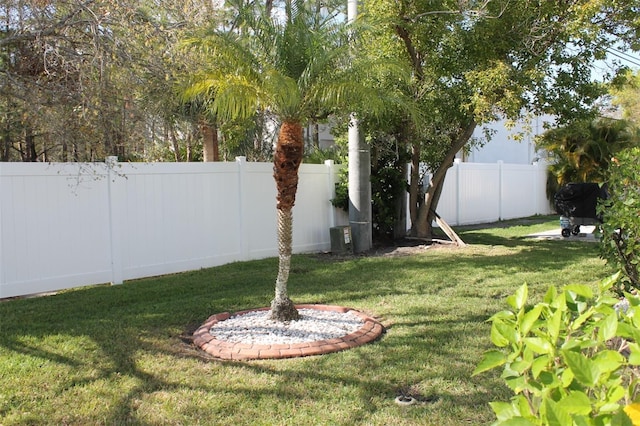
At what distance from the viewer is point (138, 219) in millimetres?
9383

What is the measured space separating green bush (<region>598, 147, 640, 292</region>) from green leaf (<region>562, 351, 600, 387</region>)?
4.56 metres

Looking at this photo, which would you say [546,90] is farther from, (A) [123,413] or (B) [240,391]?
(A) [123,413]

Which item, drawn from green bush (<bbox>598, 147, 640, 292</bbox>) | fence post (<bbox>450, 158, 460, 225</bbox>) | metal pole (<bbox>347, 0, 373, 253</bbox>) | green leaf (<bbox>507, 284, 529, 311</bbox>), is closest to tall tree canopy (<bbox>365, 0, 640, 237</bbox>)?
metal pole (<bbox>347, 0, 373, 253</bbox>)

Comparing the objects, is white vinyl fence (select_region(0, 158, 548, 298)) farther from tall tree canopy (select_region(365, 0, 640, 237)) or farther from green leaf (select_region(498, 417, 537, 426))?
green leaf (select_region(498, 417, 537, 426))

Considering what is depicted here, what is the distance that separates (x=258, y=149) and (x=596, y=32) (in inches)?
394

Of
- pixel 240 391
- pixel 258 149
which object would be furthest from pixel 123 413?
pixel 258 149

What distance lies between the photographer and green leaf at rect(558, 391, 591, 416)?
1.61 metres

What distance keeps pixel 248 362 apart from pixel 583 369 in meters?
3.96

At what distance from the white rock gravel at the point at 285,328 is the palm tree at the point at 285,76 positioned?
198 millimetres

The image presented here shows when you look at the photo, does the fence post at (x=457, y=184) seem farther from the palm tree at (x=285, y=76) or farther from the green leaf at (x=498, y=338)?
the green leaf at (x=498, y=338)

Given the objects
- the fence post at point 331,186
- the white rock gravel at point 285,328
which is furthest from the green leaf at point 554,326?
the fence post at point 331,186

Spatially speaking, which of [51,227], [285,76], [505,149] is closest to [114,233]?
[51,227]

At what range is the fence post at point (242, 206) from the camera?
10.9m

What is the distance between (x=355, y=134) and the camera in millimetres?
11750
